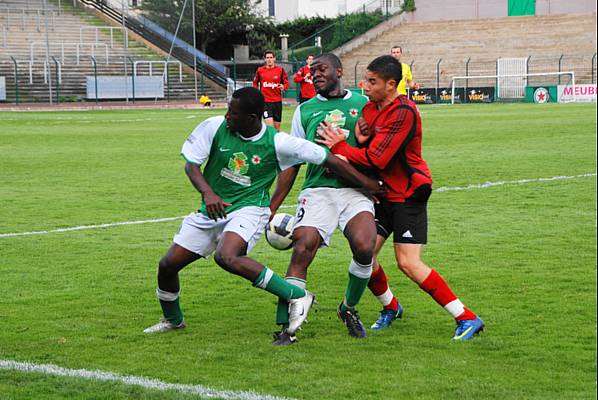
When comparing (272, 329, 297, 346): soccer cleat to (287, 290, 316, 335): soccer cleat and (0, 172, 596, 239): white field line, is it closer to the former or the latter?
(287, 290, 316, 335): soccer cleat

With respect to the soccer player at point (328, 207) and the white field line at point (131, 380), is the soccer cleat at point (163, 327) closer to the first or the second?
the soccer player at point (328, 207)

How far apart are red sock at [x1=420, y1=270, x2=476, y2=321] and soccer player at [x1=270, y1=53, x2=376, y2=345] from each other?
363 mm

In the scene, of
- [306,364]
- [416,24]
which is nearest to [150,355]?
[306,364]

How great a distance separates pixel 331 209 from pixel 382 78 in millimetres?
841

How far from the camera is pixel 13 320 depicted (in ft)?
21.9

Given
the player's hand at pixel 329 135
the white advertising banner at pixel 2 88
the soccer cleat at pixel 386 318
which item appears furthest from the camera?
the white advertising banner at pixel 2 88

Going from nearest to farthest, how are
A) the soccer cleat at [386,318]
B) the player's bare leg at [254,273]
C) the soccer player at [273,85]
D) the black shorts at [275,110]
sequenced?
the player's bare leg at [254,273], the soccer cleat at [386,318], the black shorts at [275,110], the soccer player at [273,85]

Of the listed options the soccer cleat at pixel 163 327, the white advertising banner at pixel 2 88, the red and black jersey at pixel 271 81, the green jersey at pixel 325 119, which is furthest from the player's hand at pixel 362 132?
the white advertising banner at pixel 2 88

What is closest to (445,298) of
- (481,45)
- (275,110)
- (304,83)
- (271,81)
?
(275,110)

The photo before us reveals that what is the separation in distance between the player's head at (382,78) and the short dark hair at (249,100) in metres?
0.64

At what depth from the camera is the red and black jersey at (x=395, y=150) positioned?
19.5ft

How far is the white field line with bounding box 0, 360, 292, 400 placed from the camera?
494 centimetres

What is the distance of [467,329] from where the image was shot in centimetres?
604

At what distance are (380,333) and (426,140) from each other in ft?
51.3
